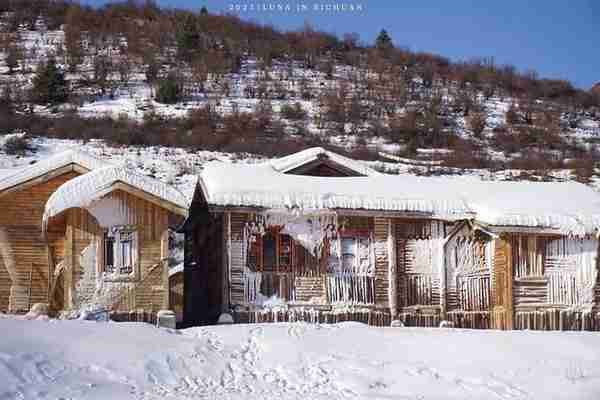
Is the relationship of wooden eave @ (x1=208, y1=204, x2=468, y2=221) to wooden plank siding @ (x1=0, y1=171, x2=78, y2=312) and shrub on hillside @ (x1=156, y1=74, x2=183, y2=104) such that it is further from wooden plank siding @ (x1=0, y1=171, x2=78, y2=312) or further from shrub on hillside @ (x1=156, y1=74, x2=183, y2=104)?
shrub on hillside @ (x1=156, y1=74, x2=183, y2=104)

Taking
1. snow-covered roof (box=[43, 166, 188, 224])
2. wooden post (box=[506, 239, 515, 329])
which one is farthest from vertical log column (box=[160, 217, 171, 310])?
wooden post (box=[506, 239, 515, 329])

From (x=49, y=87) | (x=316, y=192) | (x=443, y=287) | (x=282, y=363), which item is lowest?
(x=282, y=363)

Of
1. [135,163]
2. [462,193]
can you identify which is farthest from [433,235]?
[135,163]

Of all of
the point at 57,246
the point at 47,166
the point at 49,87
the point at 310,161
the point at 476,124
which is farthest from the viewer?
the point at 476,124

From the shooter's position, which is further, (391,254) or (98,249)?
(391,254)

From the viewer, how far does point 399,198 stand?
24.5 meters

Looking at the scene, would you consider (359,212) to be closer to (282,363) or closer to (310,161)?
(310,161)

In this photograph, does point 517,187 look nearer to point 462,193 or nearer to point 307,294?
point 462,193

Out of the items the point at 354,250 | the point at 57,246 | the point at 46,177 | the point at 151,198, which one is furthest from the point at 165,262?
the point at 354,250

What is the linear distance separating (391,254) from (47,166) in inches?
374

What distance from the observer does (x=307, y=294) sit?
928 inches

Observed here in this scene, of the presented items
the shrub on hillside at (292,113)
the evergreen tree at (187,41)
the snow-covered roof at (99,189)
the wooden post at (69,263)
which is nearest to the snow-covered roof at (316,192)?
the snow-covered roof at (99,189)

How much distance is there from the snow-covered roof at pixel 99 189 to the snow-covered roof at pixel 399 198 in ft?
3.58

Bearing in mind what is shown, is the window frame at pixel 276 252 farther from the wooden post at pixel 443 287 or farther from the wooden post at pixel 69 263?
the wooden post at pixel 69 263
